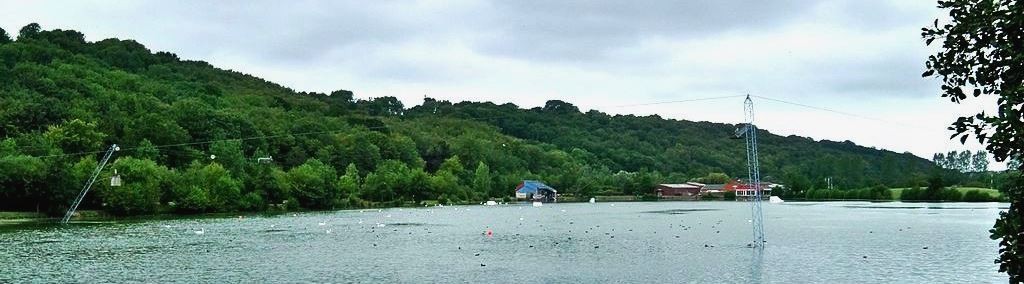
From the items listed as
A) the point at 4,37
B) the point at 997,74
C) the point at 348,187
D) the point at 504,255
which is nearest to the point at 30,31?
the point at 4,37

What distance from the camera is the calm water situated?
32188 mm

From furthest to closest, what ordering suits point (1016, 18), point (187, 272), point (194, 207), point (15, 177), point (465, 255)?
1. point (194, 207)
2. point (15, 177)
3. point (465, 255)
4. point (187, 272)
5. point (1016, 18)

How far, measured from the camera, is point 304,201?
406ft

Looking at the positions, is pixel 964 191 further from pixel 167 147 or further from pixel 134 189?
pixel 167 147

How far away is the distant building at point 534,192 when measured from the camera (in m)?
192

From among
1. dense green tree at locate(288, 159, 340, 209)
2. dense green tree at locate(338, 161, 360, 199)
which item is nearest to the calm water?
dense green tree at locate(288, 159, 340, 209)

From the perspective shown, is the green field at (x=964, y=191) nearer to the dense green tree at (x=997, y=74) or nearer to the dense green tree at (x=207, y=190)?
the dense green tree at (x=207, y=190)

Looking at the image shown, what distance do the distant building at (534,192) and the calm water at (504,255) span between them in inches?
5019

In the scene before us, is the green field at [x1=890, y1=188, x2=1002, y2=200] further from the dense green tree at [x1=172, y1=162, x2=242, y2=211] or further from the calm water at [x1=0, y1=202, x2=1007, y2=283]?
the dense green tree at [x1=172, y1=162, x2=242, y2=211]

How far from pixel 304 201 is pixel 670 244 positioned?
280ft

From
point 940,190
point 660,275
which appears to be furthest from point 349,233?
point 940,190

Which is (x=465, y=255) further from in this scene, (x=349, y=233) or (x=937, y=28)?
(x=937, y=28)

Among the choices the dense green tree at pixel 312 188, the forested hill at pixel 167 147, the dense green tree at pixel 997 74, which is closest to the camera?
the dense green tree at pixel 997 74

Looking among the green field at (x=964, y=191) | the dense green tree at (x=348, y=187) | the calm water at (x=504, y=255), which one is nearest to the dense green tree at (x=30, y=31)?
the dense green tree at (x=348, y=187)
